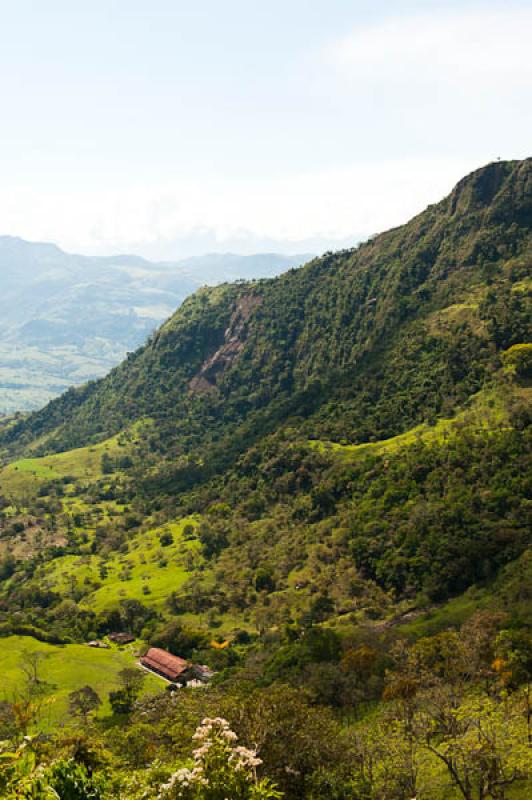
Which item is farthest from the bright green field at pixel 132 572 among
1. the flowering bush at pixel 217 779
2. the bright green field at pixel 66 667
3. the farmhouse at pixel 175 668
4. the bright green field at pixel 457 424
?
the flowering bush at pixel 217 779

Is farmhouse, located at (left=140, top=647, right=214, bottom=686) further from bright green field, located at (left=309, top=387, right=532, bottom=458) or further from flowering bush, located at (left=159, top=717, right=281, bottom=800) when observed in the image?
flowering bush, located at (left=159, top=717, right=281, bottom=800)

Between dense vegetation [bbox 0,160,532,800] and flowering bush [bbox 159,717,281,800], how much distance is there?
0.33ft

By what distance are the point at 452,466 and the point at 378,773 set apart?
87.5m

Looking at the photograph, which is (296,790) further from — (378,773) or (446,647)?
(446,647)

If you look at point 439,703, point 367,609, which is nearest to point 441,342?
point 367,609

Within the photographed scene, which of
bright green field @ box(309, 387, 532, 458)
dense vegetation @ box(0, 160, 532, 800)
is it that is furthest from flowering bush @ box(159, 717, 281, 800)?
bright green field @ box(309, 387, 532, 458)

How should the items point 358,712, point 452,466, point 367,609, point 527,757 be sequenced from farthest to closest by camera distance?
point 452,466
point 367,609
point 358,712
point 527,757

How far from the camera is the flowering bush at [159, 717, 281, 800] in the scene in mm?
24422

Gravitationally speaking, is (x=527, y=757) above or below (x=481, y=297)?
below

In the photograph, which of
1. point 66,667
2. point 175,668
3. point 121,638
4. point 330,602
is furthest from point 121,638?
point 330,602

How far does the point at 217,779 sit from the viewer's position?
81.4 ft

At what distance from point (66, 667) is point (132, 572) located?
49.9m

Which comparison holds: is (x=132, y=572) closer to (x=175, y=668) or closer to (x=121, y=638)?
(x=121, y=638)

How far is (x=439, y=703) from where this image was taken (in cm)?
4334
